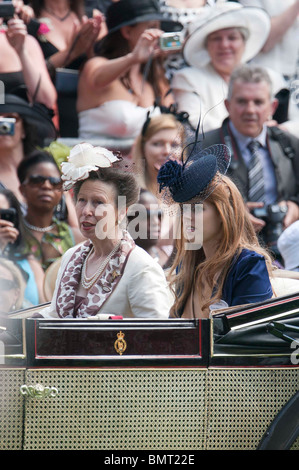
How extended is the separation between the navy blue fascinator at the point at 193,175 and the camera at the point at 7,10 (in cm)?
247

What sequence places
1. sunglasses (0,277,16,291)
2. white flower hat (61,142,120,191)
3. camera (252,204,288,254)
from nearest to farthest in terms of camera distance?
white flower hat (61,142,120,191) < sunglasses (0,277,16,291) < camera (252,204,288,254)

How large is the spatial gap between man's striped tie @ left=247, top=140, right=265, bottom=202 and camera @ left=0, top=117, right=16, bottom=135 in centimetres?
171

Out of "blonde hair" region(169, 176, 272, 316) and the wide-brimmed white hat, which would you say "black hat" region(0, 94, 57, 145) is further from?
"blonde hair" region(169, 176, 272, 316)

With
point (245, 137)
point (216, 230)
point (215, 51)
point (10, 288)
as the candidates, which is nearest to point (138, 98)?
point (215, 51)

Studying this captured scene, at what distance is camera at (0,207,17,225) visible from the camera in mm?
4783

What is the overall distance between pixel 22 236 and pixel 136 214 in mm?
854

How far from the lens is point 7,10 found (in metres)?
4.98

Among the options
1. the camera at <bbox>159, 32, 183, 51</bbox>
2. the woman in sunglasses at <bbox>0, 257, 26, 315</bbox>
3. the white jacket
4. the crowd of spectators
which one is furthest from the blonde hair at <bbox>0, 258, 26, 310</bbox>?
the camera at <bbox>159, 32, 183, 51</bbox>

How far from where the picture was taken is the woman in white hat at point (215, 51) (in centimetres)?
551

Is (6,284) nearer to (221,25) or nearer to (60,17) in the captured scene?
(60,17)

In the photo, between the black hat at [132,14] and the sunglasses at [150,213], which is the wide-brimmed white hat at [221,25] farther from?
the sunglasses at [150,213]

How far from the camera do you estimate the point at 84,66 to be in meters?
5.34
